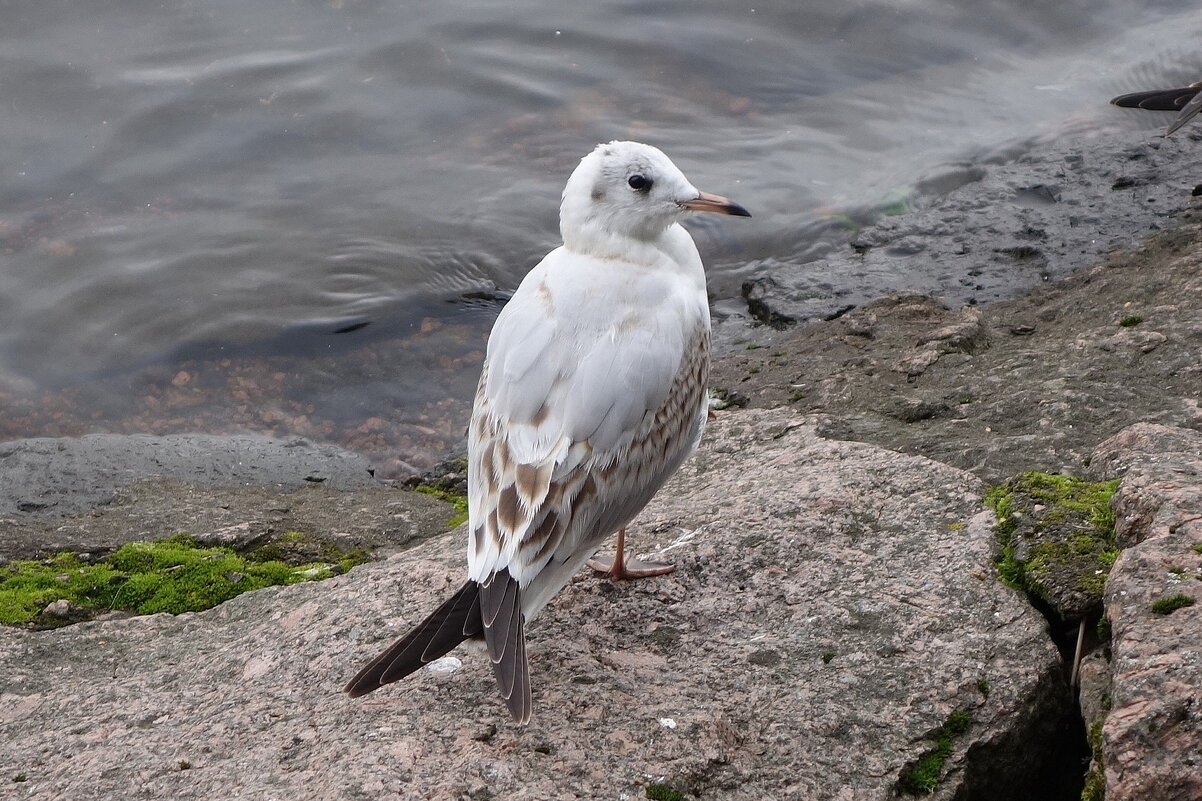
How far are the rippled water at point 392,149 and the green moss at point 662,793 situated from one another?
161 inches

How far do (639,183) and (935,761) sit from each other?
2169mm

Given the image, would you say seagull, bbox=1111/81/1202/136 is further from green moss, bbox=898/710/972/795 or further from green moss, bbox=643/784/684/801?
green moss, bbox=643/784/684/801

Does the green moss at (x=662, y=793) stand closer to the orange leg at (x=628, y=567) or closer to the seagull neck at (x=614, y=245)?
the orange leg at (x=628, y=567)

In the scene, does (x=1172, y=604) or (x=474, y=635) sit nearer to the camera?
(x=1172, y=604)

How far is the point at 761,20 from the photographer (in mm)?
11453

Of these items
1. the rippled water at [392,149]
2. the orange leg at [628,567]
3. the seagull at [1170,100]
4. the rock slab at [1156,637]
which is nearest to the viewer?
the rock slab at [1156,637]

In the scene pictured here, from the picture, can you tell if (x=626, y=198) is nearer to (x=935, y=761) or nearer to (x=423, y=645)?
(x=423, y=645)

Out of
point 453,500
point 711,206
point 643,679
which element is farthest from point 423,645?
point 453,500

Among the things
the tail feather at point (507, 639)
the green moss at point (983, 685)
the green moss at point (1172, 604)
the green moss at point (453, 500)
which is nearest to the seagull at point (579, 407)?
the tail feather at point (507, 639)

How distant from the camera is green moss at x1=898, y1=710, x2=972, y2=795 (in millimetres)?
3008

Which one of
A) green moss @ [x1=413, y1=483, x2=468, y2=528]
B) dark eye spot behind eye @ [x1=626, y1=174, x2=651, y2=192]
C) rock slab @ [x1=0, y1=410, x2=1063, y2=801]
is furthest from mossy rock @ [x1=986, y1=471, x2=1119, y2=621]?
green moss @ [x1=413, y1=483, x2=468, y2=528]

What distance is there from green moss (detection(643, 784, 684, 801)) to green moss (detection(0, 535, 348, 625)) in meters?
1.98

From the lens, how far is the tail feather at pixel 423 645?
10.1ft

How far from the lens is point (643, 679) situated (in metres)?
3.42
